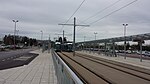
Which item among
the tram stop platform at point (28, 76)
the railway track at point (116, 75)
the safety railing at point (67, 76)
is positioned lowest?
the tram stop platform at point (28, 76)

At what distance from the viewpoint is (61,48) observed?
199 ft

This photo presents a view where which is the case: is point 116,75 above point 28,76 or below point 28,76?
above

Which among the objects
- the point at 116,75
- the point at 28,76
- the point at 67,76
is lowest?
the point at 28,76

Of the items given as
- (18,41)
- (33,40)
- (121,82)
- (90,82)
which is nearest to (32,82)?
(90,82)

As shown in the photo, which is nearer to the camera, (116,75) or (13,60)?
(116,75)

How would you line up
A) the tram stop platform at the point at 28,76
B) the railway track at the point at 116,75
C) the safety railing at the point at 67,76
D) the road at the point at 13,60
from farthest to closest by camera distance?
the road at the point at 13,60, the tram stop platform at the point at 28,76, the railway track at the point at 116,75, the safety railing at the point at 67,76

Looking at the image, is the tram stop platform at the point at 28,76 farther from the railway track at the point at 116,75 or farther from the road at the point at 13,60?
the road at the point at 13,60

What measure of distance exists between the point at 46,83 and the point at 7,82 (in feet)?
A: 5.57

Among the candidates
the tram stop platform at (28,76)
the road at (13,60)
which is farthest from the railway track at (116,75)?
the road at (13,60)

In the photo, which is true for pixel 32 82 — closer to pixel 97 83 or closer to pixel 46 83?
pixel 46 83

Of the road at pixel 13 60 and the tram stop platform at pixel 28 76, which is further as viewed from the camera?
the road at pixel 13 60

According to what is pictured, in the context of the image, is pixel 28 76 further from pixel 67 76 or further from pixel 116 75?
pixel 67 76

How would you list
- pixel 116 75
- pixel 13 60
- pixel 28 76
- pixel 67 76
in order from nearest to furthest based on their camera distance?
pixel 67 76
pixel 116 75
pixel 28 76
pixel 13 60

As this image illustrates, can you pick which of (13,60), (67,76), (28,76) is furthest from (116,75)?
(13,60)
